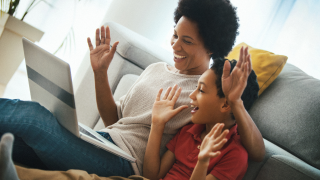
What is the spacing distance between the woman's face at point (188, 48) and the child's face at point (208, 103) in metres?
0.22

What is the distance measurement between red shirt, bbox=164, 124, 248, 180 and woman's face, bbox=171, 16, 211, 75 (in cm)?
28

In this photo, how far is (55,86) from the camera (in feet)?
2.43

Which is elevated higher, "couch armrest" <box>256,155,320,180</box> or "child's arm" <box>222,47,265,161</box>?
"child's arm" <box>222,47,265,161</box>

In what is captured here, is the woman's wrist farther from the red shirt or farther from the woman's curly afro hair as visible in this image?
the woman's curly afro hair

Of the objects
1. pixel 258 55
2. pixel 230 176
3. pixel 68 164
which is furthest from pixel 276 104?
pixel 68 164

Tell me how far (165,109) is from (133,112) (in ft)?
0.72

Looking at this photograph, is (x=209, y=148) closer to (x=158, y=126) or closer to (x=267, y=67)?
(x=158, y=126)

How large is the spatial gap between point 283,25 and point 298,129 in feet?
5.08

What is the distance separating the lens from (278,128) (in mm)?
1035

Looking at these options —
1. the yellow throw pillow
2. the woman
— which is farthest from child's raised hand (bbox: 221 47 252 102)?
the yellow throw pillow

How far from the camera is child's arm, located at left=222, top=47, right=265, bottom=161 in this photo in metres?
0.70

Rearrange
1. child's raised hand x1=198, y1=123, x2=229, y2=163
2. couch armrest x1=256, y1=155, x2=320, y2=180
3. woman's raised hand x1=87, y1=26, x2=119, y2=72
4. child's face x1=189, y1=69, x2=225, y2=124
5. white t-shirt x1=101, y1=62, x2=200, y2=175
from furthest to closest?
1. woman's raised hand x1=87, y1=26, x2=119, y2=72
2. white t-shirt x1=101, y1=62, x2=200, y2=175
3. child's face x1=189, y1=69, x2=225, y2=124
4. couch armrest x1=256, y1=155, x2=320, y2=180
5. child's raised hand x1=198, y1=123, x2=229, y2=163

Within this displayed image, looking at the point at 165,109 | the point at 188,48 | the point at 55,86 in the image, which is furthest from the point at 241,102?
the point at 55,86

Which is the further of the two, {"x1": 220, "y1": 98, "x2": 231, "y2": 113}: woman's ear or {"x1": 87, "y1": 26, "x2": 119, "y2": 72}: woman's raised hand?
{"x1": 87, "y1": 26, "x2": 119, "y2": 72}: woman's raised hand
